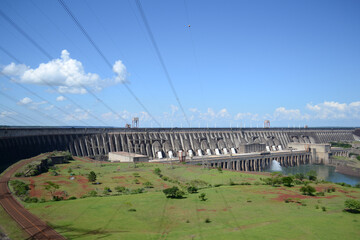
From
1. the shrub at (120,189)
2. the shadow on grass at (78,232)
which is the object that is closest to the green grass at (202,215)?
the shadow on grass at (78,232)

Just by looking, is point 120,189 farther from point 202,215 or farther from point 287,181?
point 287,181

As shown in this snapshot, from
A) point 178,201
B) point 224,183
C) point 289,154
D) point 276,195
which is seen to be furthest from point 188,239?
point 289,154

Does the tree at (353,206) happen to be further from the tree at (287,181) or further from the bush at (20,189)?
the bush at (20,189)

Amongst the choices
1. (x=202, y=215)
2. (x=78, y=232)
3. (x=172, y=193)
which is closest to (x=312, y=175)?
(x=172, y=193)

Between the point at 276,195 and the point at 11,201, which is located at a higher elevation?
the point at 11,201

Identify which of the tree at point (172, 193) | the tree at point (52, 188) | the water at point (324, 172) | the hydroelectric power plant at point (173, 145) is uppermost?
the hydroelectric power plant at point (173, 145)

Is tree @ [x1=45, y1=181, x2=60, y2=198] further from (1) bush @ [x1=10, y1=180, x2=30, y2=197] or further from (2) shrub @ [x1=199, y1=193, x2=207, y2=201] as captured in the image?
(2) shrub @ [x1=199, y1=193, x2=207, y2=201]

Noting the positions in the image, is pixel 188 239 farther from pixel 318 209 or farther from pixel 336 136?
Answer: pixel 336 136
